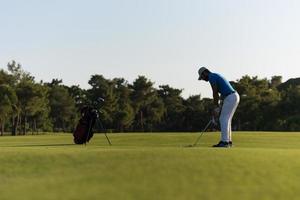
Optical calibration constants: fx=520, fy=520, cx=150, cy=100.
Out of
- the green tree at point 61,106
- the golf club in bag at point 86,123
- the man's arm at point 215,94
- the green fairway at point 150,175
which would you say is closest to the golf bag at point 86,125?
the golf club in bag at point 86,123

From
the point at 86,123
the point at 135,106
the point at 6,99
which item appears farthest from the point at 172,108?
the point at 86,123

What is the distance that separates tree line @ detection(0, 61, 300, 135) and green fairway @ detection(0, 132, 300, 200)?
57.6 m

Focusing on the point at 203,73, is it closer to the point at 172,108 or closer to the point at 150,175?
the point at 150,175

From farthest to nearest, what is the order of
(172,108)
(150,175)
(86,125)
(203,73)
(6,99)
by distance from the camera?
1. (172,108)
2. (6,99)
3. (86,125)
4. (203,73)
5. (150,175)

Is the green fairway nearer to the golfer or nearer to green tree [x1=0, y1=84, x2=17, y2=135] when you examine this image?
the golfer

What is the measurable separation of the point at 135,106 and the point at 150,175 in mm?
85207

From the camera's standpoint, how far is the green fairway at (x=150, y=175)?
31.7 ft

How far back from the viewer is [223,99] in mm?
15430

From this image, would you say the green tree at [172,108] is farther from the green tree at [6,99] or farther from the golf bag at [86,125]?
the golf bag at [86,125]

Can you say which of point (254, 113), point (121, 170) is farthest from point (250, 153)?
point (254, 113)

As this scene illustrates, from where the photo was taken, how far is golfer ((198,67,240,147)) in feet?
49.5

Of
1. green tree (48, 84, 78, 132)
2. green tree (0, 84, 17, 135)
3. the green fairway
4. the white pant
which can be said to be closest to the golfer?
the white pant

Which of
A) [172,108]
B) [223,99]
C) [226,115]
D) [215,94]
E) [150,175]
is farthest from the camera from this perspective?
[172,108]

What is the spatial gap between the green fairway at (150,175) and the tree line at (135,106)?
57604 millimetres
